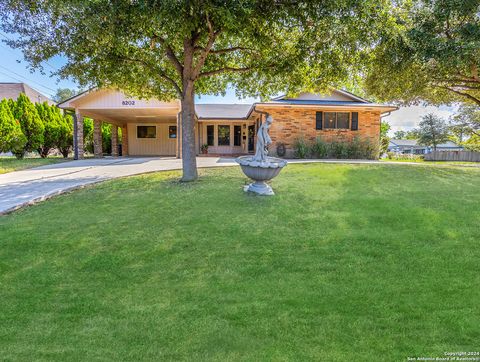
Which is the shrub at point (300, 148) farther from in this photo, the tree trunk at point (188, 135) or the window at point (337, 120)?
the tree trunk at point (188, 135)

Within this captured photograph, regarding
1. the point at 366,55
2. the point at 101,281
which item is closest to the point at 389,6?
the point at 366,55

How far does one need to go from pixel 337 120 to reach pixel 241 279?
15.2m

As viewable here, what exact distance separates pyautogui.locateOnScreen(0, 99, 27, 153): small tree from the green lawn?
973 cm

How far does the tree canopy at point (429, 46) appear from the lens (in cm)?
993

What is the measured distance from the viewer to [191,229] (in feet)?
16.6

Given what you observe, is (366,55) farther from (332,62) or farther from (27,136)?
(27,136)

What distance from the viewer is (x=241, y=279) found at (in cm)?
357

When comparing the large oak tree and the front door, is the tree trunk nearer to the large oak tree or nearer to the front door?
the large oak tree

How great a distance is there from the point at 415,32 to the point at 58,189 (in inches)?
463

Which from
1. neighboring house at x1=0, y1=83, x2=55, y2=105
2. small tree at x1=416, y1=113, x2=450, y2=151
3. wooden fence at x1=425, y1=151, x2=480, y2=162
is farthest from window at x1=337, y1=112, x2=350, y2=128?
neighboring house at x1=0, y1=83, x2=55, y2=105

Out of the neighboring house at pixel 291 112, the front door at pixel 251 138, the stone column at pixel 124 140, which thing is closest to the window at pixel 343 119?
the neighboring house at pixel 291 112

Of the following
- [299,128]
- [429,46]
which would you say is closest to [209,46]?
[429,46]

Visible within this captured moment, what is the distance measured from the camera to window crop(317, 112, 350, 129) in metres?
17.0

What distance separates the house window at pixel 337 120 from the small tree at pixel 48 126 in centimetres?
1505
